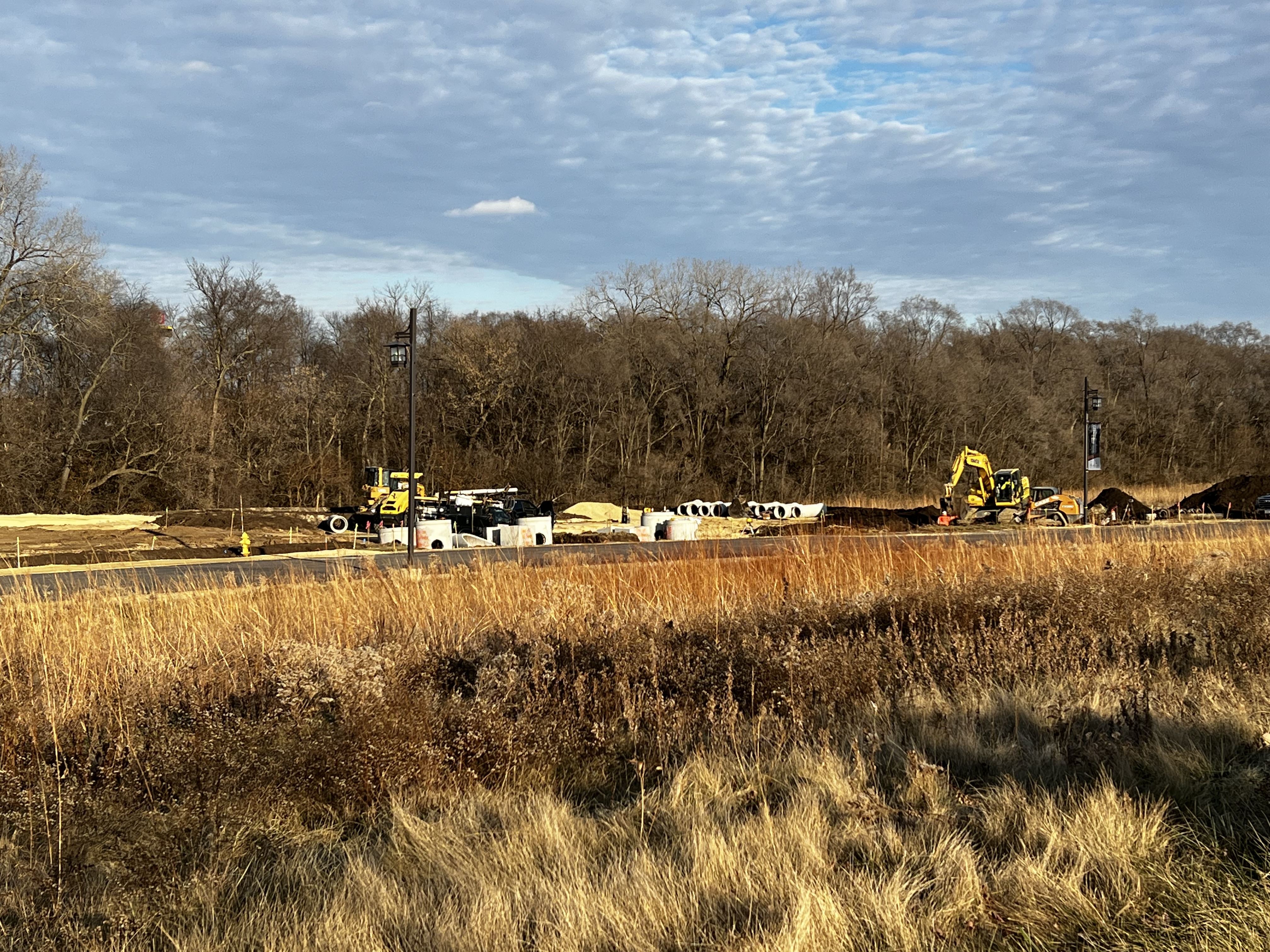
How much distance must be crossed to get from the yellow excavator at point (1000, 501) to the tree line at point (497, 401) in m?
16.3

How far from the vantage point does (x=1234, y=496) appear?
1871 inches

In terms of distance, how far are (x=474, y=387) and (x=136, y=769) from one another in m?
50.7

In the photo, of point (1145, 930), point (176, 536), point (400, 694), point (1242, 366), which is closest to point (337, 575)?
point (400, 694)

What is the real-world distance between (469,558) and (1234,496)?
134ft

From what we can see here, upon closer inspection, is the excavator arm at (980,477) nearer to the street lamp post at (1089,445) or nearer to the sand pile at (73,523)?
the street lamp post at (1089,445)

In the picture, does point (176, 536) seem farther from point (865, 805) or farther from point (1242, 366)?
point (1242, 366)

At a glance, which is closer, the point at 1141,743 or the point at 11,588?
the point at 1141,743

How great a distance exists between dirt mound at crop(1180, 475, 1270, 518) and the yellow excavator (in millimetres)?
8975

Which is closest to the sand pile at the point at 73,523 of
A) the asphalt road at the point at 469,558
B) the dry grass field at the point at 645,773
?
the asphalt road at the point at 469,558

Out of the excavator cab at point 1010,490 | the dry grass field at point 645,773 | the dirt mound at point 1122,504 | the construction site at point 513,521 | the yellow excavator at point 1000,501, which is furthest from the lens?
the dirt mound at point 1122,504

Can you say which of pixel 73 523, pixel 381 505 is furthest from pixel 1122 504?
pixel 73 523

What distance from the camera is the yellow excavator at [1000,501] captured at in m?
38.8

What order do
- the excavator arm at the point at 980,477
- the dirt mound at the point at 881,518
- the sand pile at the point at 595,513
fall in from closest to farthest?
the dirt mound at the point at 881,518 → the excavator arm at the point at 980,477 → the sand pile at the point at 595,513

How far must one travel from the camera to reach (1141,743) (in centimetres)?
548
